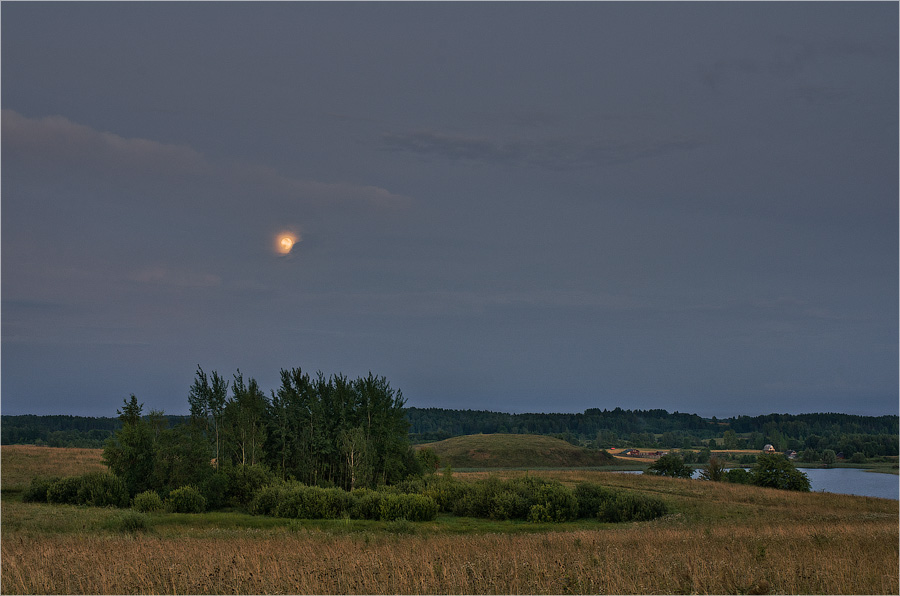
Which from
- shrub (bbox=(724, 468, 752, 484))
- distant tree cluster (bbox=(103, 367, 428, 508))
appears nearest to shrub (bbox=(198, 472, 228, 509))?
distant tree cluster (bbox=(103, 367, 428, 508))

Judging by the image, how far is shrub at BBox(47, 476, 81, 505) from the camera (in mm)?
32750

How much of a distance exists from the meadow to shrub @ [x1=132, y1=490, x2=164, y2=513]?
3.73m

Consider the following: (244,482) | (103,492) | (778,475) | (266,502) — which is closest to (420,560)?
(266,502)

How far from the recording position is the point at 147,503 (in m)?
30.5

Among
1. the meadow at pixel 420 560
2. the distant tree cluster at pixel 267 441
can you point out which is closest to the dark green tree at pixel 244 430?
the distant tree cluster at pixel 267 441

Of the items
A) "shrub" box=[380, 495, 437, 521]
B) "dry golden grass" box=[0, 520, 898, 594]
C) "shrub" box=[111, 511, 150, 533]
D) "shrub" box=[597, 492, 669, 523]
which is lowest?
"shrub" box=[597, 492, 669, 523]

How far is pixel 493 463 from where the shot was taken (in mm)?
133375

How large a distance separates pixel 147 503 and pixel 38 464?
25093 millimetres

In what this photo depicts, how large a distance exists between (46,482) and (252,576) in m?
27.8

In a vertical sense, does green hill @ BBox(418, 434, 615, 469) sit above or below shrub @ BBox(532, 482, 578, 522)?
below

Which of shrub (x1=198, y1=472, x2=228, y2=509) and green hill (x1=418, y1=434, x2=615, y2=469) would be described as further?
green hill (x1=418, y1=434, x2=615, y2=469)

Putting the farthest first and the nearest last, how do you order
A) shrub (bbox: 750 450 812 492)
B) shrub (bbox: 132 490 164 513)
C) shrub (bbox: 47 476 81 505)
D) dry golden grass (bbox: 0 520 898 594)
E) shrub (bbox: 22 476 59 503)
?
1. shrub (bbox: 750 450 812 492)
2. shrub (bbox: 22 476 59 503)
3. shrub (bbox: 47 476 81 505)
4. shrub (bbox: 132 490 164 513)
5. dry golden grass (bbox: 0 520 898 594)

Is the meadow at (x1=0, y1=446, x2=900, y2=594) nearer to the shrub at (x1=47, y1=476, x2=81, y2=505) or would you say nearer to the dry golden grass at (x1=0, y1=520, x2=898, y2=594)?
the dry golden grass at (x1=0, y1=520, x2=898, y2=594)

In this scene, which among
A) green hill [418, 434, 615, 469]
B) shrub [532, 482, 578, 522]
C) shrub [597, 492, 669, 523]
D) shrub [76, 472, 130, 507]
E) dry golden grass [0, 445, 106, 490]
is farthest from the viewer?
green hill [418, 434, 615, 469]
